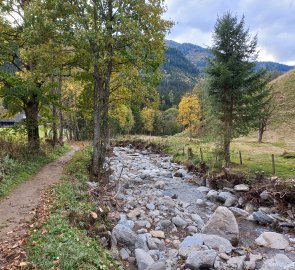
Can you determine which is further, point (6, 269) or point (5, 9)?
point (5, 9)

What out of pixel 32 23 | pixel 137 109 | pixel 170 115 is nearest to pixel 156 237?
pixel 32 23

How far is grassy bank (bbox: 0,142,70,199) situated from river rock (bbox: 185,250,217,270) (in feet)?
25.5

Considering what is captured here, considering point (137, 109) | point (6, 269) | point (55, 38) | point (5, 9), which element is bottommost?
point (6, 269)

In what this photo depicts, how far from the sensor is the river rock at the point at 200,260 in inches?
373

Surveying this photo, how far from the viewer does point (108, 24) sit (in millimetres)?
16188

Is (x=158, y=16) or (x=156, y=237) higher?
(x=158, y=16)

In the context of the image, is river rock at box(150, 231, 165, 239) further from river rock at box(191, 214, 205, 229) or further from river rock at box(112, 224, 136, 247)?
river rock at box(191, 214, 205, 229)

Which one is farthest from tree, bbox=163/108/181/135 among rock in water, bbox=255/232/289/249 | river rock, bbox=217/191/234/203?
rock in water, bbox=255/232/289/249

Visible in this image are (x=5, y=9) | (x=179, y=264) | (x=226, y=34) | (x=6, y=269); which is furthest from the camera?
(x=226, y=34)

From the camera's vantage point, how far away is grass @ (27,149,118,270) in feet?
23.2

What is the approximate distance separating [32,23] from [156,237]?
43.9 feet

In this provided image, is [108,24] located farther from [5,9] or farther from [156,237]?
[156,237]

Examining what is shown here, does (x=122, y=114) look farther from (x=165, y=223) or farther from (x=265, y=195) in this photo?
(x=165, y=223)

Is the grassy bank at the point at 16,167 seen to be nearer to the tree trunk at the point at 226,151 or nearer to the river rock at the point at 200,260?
the river rock at the point at 200,260
